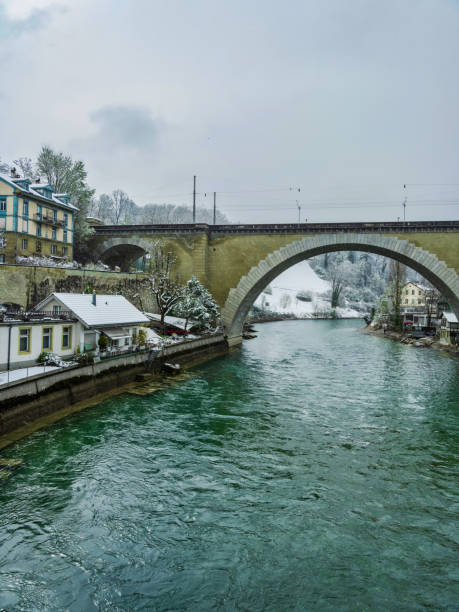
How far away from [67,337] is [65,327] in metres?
0.61

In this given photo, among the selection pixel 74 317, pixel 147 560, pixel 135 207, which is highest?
pixel 135 207

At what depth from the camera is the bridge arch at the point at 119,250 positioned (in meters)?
43.5

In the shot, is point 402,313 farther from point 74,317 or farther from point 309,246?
point 74,317

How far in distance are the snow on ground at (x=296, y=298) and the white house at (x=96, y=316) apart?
3706 inches

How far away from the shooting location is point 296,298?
147625mm

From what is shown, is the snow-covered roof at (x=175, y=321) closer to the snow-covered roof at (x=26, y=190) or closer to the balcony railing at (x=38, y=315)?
the snow-covered roof at (x=26, y=190)

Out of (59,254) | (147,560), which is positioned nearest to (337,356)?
(59,254)

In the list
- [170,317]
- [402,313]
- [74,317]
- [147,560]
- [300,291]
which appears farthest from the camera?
[300,291]

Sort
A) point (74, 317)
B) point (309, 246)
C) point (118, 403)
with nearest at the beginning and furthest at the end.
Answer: point (118, 403), point (74, 317), point (309, 246)

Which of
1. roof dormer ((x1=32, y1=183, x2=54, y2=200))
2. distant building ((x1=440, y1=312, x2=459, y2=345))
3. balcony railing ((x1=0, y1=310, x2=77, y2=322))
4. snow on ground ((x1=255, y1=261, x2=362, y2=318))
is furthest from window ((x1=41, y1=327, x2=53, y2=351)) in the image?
snow on ground ((x1=255, y1=261, x2=362, y2=318))

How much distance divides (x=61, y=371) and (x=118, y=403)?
3322mm

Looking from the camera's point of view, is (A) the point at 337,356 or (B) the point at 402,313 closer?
(A) the point at 337,356

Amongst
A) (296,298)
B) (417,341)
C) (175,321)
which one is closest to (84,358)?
(175,321)

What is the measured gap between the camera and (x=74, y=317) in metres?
23.4
